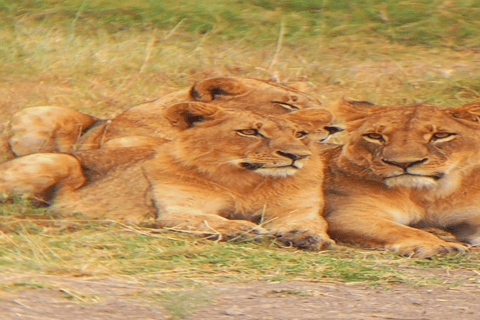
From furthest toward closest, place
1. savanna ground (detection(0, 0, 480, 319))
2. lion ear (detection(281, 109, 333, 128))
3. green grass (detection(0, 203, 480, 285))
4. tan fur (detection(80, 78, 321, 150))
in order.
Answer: tan fur (detection(80, 78, 321, 150)) < lion ear (detection(281, 109, 333, 128)) < green grass (detection(0, 203, 480, 285)) < savanna ground (detection(0, 0, 480, 319))

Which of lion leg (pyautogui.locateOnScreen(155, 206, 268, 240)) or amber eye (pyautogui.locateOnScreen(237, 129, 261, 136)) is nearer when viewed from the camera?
lion leg (pyautogui.locateOnScreen(155, 206, 268, 240))

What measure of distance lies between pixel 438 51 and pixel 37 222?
4.27m

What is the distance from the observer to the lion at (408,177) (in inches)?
264

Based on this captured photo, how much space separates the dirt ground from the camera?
4793mm

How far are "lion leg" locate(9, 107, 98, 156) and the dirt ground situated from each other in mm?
2487

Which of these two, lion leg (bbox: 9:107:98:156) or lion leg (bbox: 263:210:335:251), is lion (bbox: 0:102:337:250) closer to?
lion leg (bbox: 263:210:335:251)

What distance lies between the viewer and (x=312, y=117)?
7.16 metres

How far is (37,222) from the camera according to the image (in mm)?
6551

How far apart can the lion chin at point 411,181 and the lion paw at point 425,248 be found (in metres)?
0.48

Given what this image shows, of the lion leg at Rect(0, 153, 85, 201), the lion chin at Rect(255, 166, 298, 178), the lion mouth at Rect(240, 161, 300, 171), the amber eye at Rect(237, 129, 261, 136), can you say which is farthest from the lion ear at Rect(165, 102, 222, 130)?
the lion leg at Rect(0, 153, 85, 201)

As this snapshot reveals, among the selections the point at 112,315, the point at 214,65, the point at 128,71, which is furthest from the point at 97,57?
the point at 112,315

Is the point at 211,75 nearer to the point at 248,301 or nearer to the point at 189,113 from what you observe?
the point at 189,113

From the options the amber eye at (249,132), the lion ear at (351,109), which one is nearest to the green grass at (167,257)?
the amber eye at (249,132)

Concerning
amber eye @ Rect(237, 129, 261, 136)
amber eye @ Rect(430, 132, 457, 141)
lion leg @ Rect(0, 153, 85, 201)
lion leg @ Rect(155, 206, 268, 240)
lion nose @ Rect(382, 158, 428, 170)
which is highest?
amber eye @ Rect(237, 129, 261, 136)
